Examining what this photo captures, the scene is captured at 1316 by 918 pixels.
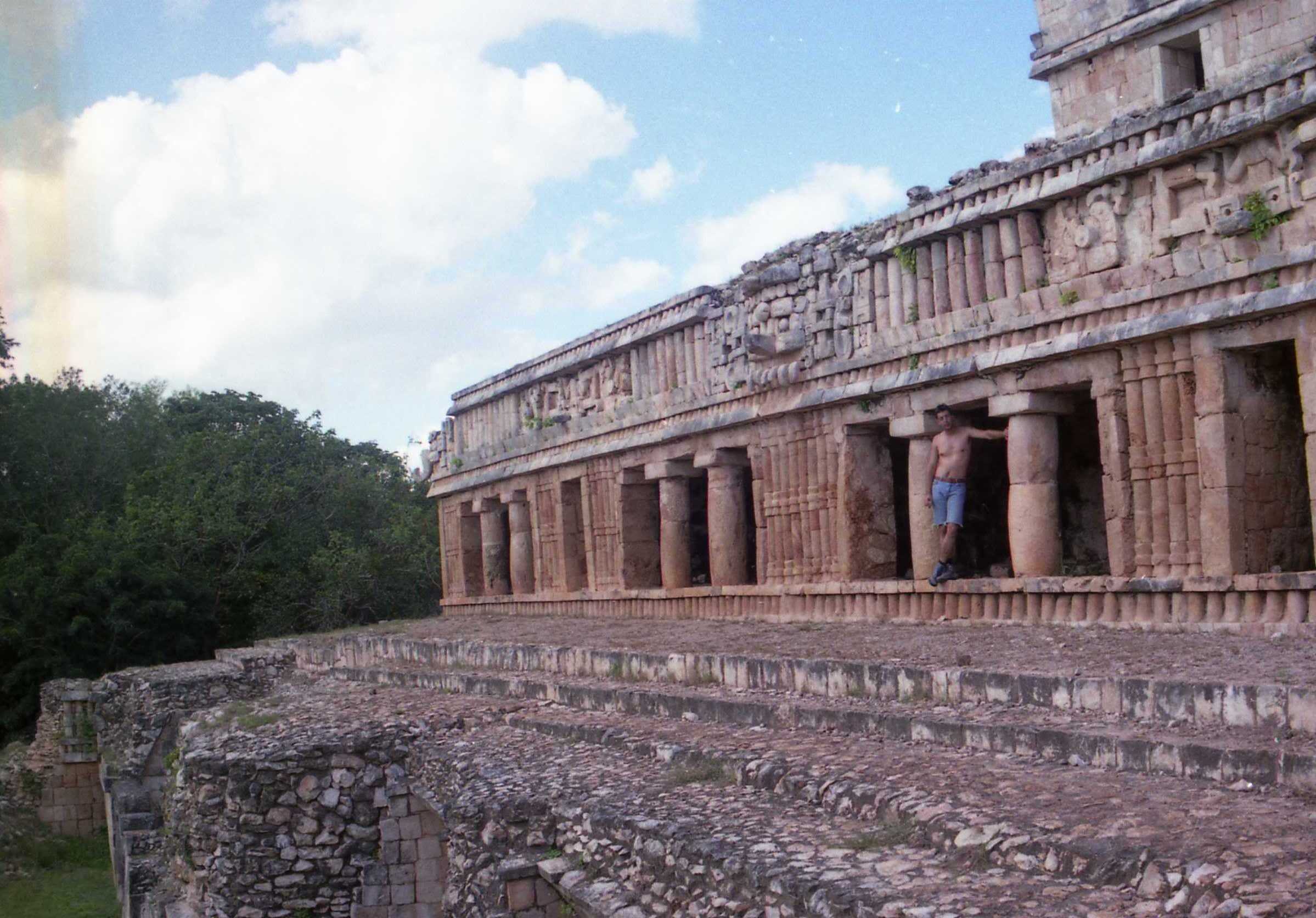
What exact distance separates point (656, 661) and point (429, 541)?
1809 centimetres

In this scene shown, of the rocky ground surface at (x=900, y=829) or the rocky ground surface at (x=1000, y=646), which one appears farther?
the rocky ground surface at (x=1000, y=646)

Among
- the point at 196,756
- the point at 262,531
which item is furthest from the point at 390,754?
the point at 262,531

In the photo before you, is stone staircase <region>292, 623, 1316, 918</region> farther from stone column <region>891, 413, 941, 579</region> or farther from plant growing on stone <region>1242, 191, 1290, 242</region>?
plant growing on stone <region>1242, 191, 1290, 242</region>

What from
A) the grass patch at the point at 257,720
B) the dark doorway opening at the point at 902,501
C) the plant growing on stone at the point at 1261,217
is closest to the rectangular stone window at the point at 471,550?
the dark doorway opening at the point at 902,501

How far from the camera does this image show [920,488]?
10883mm

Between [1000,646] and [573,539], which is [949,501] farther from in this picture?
[573,539]

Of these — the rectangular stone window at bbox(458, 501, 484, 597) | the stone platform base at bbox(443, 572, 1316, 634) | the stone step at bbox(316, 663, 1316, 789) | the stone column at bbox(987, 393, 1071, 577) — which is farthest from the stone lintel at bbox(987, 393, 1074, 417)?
the rectangular stone window at bbox(458, 501, 484, 597)

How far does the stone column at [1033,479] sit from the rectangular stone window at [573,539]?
26.8 feet

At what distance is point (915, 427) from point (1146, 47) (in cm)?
447

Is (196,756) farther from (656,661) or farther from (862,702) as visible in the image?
(862,702)

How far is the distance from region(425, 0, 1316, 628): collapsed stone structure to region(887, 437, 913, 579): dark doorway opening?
0.12 ft

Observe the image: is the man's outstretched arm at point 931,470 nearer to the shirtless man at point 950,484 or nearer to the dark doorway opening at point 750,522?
the shirtless man at point 950,484

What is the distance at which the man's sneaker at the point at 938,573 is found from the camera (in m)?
10.4

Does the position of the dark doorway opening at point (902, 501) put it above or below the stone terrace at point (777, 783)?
above
